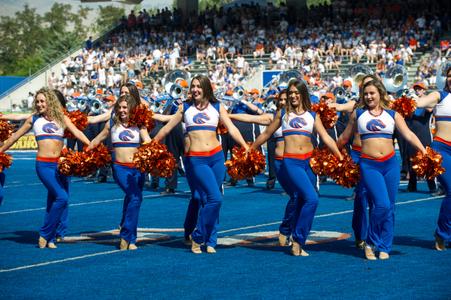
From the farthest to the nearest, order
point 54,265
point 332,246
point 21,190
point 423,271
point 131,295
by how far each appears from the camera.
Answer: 1. point 21,190
2. point 332,246
3. point 54,265
4. point 423,271
5. point 131,295

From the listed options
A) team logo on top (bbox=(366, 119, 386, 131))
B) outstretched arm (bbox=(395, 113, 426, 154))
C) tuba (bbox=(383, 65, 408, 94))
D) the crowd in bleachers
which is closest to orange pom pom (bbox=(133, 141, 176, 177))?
team logo on top (bbox=(366, 119, 386, 131))

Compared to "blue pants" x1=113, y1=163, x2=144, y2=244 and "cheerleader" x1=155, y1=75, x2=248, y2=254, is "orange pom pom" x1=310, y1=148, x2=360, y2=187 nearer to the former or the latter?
"cheerleader" x1=155, y1=75, x2=248, y2=254

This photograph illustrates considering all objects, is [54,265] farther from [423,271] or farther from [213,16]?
[213,16]

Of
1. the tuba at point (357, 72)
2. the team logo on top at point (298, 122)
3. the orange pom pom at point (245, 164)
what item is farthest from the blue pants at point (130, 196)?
the tuba at point (357, 72)

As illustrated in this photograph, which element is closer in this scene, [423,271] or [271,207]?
[423,271]

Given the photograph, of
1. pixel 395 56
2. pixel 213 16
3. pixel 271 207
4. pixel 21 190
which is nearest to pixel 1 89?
pixel 213 16

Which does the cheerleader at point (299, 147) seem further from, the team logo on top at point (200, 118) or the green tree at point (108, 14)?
the green tree at point (108, 14)

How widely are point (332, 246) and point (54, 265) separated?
288 centimetres

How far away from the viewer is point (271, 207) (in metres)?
14.1

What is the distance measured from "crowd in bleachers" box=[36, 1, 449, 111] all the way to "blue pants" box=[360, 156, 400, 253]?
21.0 m

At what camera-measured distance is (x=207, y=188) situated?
9.47 meters

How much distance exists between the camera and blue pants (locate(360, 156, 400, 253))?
8898 mm

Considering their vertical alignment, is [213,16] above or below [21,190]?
above

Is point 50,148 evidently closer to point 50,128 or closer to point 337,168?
point 50,128
